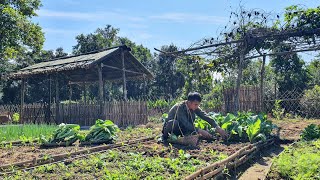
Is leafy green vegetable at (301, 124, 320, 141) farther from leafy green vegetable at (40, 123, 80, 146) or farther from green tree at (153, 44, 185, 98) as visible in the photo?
green tree at (153, 44, 185, 98)

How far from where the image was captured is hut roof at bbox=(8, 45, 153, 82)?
1434 cm

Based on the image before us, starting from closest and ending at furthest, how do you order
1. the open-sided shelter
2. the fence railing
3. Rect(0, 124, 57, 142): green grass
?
1. Rect(0, 124, 57, 142): green grass
2. the fence railing
3. the open-sided shelter

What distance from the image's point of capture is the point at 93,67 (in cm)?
1404

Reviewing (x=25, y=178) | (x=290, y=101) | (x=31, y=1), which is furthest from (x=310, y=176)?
(x=31, y=1)

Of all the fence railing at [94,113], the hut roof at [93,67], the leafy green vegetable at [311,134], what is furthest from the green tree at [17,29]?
the leafy green vegetable at [311,134]

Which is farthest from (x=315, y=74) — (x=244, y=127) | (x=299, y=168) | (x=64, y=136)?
(x=299, y=168)

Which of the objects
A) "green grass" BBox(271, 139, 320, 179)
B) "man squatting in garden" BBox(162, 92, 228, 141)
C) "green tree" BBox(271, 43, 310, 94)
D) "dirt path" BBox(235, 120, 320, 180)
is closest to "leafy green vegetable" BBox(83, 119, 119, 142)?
"man squatting in garden" BBox(162, 92, 228, 141)

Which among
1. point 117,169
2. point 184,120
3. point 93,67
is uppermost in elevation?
point 93,67

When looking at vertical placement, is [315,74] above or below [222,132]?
above

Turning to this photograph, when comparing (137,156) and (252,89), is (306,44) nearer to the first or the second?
(252,89)

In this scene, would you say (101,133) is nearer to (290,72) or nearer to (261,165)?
(261,165)

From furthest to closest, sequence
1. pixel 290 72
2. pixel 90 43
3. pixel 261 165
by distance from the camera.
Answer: pixel 90 43 → pixel 290 72 → pixel 261 165

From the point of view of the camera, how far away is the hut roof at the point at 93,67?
14.3m

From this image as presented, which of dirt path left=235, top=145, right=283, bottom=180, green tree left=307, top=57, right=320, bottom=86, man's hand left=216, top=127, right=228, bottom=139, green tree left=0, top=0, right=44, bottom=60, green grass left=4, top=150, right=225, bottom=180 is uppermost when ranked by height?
green tree left=0, top=0, right=44, bottom=60
